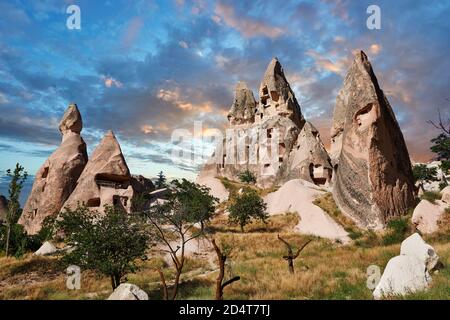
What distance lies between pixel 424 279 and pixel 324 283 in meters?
3.76

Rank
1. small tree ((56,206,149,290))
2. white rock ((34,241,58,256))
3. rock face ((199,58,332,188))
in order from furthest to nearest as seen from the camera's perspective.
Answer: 1. rock face ((199,58,332,188))
2. white rock ((34,241,58,256))
3. small tree ((56,206,149,290))

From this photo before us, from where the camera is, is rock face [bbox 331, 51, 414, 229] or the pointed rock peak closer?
rock face [bbox 331, 51, 414, 229]

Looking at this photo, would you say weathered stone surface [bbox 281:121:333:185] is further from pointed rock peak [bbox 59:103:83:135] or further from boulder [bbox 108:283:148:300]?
boulder [bbox 108:283:148:300]

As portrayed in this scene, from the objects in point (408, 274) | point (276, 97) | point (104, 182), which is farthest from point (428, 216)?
point (276, 97)

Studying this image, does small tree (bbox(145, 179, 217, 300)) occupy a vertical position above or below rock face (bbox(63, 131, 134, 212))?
below

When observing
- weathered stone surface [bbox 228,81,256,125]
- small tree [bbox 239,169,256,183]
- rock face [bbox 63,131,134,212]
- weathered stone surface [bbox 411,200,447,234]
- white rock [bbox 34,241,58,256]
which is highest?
weathered stone surface [bbox 228,81,256,125]

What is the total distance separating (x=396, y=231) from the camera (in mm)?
22156

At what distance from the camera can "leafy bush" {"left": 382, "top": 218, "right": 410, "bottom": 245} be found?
69.5 ft

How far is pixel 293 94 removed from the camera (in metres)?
83.1

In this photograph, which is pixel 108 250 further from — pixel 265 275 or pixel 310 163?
pixel 310 163

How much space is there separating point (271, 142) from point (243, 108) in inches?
915

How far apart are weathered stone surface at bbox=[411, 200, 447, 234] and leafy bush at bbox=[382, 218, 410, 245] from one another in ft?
3.30

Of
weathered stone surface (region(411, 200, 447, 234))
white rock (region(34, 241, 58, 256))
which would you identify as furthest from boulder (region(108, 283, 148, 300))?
weathered stone surface (region(411, 200, 447, 234))
